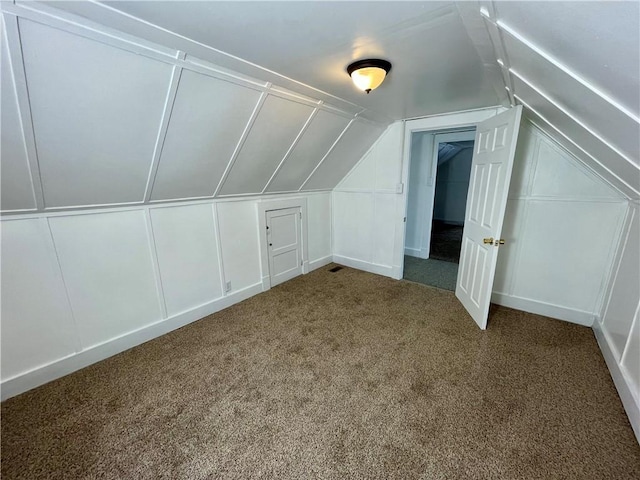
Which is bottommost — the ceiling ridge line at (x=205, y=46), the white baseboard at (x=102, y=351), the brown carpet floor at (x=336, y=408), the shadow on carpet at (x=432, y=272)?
the brown carpet floor at (x=336, y=408)

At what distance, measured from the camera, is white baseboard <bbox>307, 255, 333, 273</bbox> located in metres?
4.03

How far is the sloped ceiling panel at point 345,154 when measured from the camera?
317 centimetres

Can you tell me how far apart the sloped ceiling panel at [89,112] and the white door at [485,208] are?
2.50 metres

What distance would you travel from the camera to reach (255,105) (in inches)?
81.4

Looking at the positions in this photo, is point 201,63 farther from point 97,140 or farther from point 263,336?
point 263,336

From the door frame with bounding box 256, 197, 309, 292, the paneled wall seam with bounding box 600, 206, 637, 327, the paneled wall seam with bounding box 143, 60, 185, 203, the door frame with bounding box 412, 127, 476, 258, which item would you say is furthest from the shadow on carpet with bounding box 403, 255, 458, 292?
the paneled wall seam with bounding box 143, 60, 185, 203

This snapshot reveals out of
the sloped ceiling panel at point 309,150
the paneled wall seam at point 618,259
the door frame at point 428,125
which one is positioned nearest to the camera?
the paneled wall seam at point 618,259

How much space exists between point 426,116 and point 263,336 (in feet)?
9.67

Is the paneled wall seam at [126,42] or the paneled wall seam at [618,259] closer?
the paneled wall seam at [126,42]

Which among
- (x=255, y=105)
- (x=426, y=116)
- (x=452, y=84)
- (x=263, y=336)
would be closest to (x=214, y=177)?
(x=255, y=105)

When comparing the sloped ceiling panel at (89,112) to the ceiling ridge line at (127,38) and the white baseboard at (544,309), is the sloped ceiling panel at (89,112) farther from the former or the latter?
the white baseboard at (544,309)

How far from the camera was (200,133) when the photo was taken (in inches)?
78.3

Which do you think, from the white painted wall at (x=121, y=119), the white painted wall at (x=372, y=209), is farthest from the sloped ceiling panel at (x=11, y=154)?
the white painted wall at (x=372, y=209)

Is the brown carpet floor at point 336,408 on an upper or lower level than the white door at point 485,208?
lower
